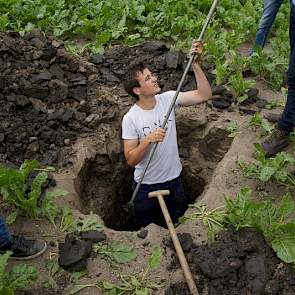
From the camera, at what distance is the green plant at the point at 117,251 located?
4.44m

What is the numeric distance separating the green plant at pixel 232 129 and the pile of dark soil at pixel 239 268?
166 centimetres

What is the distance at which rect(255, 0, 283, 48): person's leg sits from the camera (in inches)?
263

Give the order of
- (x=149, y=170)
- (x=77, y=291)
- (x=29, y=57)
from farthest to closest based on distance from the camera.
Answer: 1. (x=29, y=57)
2. (x=149, y=170)
3. (x=77, y=291)

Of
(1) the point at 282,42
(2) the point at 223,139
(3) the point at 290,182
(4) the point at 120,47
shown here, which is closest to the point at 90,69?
(4) the point at 120,47

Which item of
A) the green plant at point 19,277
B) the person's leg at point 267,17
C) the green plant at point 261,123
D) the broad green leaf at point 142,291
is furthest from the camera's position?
the person's leg at point 267,17

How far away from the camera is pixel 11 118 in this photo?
237 inches

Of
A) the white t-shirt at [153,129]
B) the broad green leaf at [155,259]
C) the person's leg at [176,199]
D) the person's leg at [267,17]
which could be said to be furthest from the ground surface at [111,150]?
the person's leg at [267,17]

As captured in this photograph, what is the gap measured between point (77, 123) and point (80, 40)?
6.61ft

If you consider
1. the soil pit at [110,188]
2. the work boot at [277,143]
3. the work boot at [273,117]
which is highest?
the work boot at [277,143]

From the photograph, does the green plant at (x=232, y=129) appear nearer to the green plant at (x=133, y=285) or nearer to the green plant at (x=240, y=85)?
the green plant at (x=240, y=85)

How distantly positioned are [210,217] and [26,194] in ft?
5.51

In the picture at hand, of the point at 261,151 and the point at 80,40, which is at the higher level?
the point at 261,151

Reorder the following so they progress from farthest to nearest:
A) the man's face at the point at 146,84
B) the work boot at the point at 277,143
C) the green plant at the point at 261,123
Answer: the green plant at the point at 261,123, the work boot at the point at 277,143, the man's face at the point at 146,84

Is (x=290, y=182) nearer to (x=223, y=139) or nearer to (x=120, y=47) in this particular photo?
(x=223, y=139)
